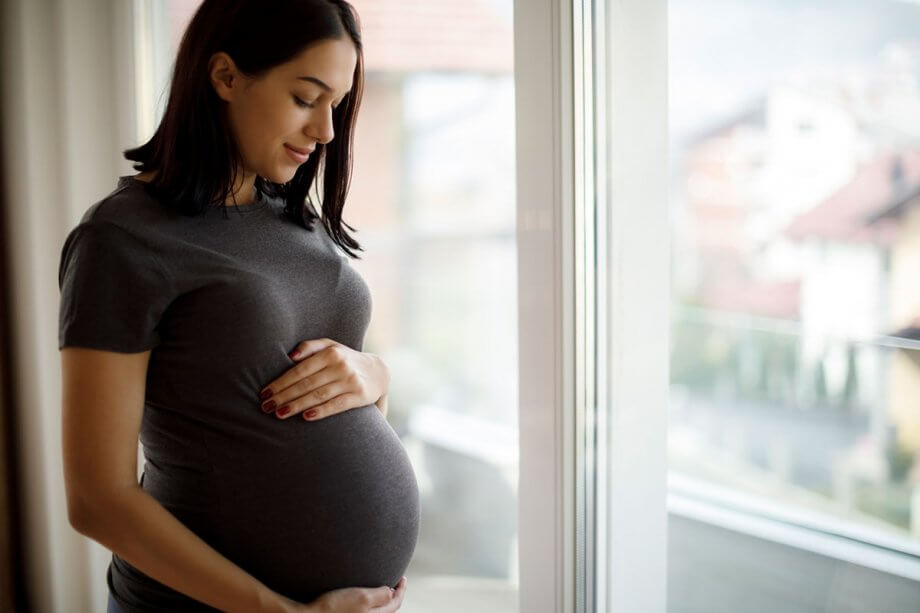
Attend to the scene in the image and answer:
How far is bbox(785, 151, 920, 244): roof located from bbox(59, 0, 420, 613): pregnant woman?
0.59 metres

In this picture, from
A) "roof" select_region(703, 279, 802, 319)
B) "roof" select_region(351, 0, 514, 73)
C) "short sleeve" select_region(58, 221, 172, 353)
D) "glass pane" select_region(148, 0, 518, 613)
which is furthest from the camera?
"glass pane" select_region(148, 0, 518, 613)

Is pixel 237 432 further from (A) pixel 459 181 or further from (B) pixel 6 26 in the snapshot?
(B) pixel 6 26

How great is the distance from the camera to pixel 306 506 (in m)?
0.98

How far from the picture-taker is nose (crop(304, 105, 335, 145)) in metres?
0.99

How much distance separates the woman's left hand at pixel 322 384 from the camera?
96cm

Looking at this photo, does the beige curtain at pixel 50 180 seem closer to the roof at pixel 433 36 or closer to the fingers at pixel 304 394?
the roof at pixel 433 36

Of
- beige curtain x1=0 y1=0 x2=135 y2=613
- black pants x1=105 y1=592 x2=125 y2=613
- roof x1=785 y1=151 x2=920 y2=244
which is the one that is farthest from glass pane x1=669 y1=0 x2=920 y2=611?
beige curtain x1=0 y1=0 x2=135 y2=613

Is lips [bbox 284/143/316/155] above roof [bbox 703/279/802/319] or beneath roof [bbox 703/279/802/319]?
above

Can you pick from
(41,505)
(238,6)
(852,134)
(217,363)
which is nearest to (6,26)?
(41,505)

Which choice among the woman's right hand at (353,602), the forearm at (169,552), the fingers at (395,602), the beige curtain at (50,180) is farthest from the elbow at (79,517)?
the beige curtain at (50,180)

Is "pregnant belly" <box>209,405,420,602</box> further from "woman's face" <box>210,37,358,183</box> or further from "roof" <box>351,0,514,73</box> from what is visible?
"roof" <box>351,0,514,73</box>

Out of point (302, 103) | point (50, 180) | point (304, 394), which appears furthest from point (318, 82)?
point (50, 180)

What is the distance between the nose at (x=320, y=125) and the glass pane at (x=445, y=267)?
625 millimetres

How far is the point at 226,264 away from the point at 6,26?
1622 mm
